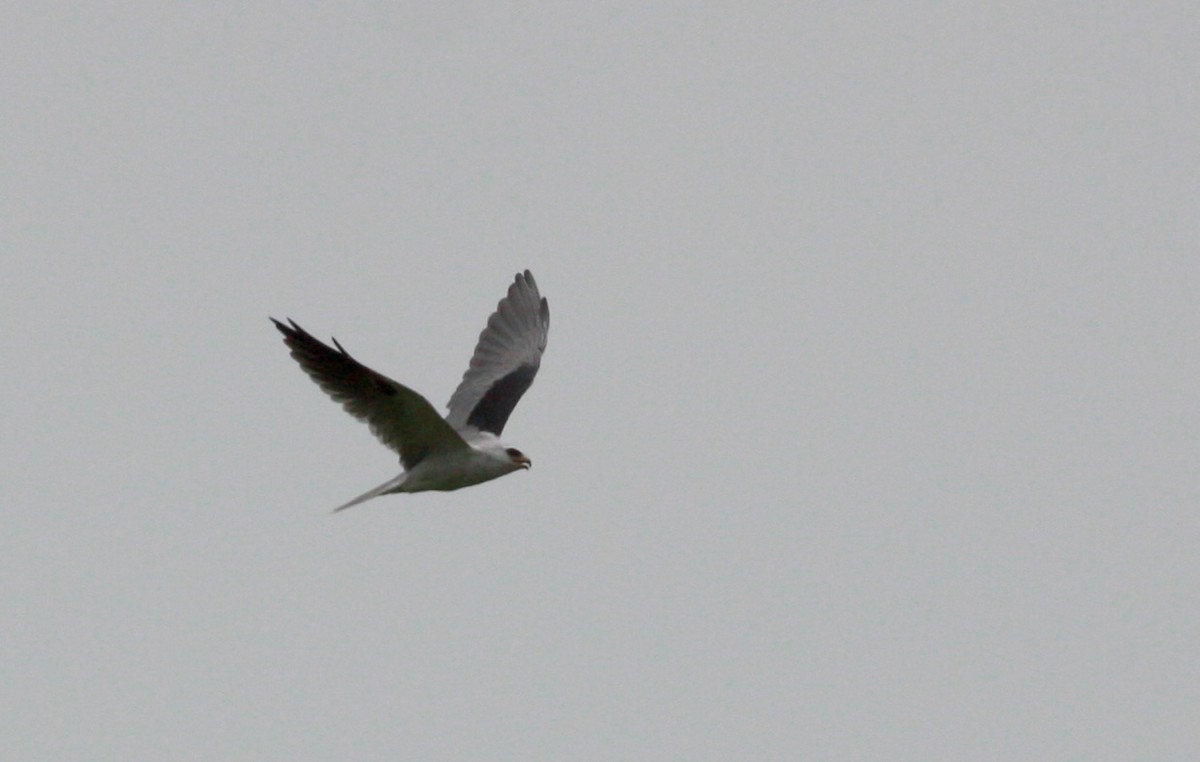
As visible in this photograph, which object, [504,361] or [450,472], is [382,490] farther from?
[504,361]

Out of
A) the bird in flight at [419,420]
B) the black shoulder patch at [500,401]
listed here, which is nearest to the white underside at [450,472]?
the bird in flight at [419,420]

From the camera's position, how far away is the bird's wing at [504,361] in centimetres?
1391

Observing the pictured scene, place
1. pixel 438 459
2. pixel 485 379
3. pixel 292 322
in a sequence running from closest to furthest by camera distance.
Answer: pixel 292 322 < pixel 438 459 < pixel 485 379

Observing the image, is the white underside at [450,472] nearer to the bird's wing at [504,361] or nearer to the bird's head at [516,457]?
the bird's head at [516,457]

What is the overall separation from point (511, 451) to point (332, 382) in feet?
4.68

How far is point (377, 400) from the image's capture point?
1171 centimetres

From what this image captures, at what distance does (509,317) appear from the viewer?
15.1 meters

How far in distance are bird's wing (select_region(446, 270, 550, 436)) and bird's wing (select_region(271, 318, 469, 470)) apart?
1.56 metres

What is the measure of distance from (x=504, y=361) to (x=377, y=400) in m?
3.13

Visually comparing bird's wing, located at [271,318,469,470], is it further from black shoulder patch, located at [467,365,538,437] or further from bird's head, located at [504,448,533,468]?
black shoulder patch, located at [467,365,538,437]

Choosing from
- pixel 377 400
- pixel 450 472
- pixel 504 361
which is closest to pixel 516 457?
pixel 450 472

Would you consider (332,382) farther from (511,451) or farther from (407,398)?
(511,451)

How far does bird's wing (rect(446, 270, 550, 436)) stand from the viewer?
548 inches

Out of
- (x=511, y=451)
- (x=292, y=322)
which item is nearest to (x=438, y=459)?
(x=511, y=451)
